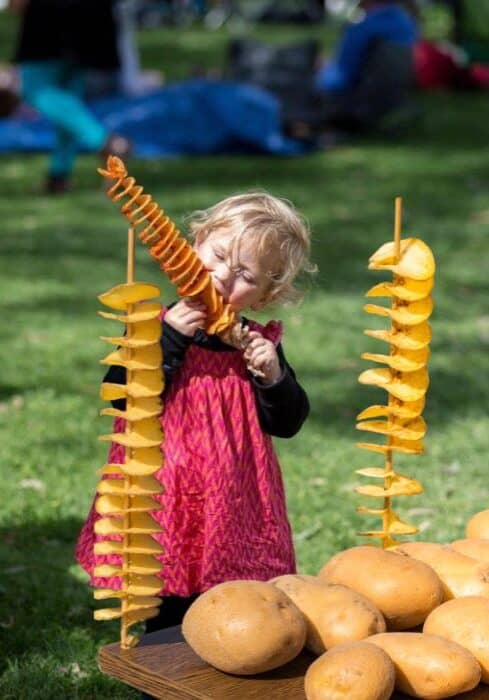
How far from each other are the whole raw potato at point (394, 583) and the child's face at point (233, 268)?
1.97ft

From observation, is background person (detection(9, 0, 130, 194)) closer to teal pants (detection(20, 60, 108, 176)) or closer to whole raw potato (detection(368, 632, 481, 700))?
teal pants (detection(20, 60, 108, 176))

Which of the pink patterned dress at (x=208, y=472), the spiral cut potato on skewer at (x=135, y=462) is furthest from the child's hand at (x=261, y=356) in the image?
the spiral cut potato on skewer at (x=135, y=462)

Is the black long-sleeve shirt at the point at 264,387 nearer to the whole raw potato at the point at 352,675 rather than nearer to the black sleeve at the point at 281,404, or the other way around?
the black sleeve at the point at 281,404

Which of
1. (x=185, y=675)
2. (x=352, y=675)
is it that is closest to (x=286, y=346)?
(x=185, y=675)

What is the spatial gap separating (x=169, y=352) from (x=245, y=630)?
752 millimetres

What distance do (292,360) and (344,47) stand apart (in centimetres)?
700

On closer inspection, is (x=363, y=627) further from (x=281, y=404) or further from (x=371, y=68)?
(x=371, y=68)

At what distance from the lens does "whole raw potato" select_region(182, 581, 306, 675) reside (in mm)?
2328

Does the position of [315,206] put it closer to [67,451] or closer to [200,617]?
[67,451]

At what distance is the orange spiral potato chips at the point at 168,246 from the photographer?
2.46 metres

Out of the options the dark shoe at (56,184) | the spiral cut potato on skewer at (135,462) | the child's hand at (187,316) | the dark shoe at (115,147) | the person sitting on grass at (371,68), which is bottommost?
the spiral cut potato on skewer at (135,462)

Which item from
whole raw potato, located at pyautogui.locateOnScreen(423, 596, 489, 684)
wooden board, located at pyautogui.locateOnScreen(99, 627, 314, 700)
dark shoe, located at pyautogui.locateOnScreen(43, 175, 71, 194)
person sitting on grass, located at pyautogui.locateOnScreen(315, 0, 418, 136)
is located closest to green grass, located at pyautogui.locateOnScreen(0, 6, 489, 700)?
dark shoe, located at pyautogui.locateOnScreen(43, 175, 71, 194)

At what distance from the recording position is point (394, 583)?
101 inches

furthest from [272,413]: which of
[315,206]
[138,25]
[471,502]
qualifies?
[138,25]
